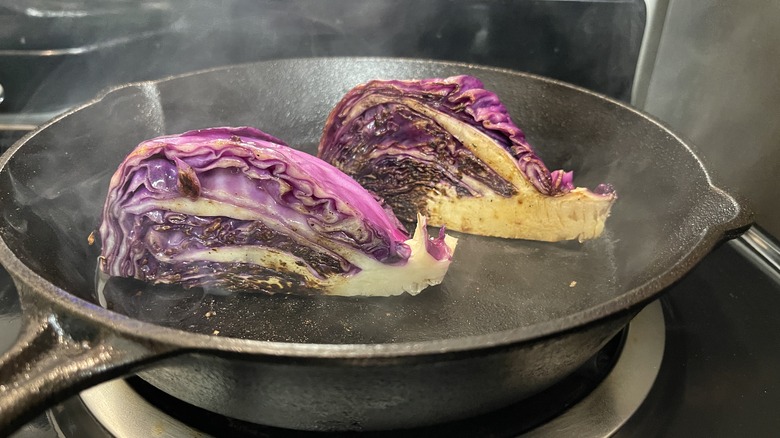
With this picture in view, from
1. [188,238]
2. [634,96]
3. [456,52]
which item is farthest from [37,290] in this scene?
[634,96]

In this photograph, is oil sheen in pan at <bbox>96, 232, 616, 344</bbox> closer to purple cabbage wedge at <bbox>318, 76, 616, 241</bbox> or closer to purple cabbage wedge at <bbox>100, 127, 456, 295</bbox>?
purple cabbage wedge at <bbox>100, 127, 456, 295</bbox>

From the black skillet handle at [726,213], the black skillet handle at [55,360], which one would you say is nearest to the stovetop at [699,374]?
the black skillet handle at [726,213]

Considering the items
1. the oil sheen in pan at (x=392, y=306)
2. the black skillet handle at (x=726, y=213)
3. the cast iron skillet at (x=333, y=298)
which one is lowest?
the oil sheen in pan at (x=392, y=306)

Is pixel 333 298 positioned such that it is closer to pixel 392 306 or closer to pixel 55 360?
pixel 392 306

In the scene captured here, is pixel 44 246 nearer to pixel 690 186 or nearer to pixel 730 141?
pixel 690 186

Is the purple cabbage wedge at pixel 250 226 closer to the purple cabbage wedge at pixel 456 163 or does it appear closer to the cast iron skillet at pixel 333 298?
the cast iron skillet at pixel 333 298

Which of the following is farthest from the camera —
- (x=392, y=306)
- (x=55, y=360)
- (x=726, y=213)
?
(x=392, y=306)

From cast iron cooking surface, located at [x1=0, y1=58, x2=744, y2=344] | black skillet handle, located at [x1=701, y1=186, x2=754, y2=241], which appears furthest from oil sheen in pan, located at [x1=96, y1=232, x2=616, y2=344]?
black skillet handle, located at [x1=701, y1=186, x2=754, y2=241]

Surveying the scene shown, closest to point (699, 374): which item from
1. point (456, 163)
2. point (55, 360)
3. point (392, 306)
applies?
point (392, 306)
